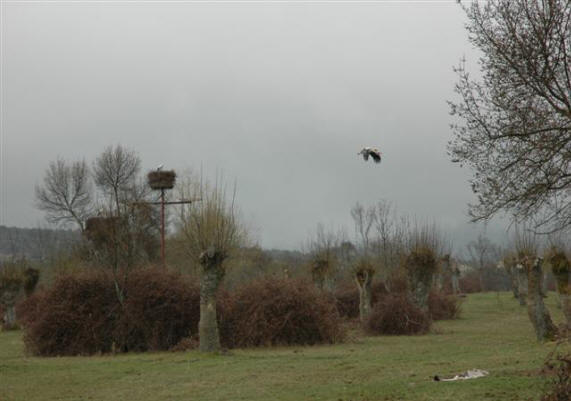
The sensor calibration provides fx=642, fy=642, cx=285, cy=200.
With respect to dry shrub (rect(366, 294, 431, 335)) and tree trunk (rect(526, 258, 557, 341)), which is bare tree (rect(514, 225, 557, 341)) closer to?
tree trunk (rect(526, 258, 557, 341))

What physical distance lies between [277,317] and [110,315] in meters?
5.79

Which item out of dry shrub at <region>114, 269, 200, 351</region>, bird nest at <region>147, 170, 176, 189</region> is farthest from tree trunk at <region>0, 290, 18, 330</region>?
dry shrub at <region>114, 269, 200, 351</region>

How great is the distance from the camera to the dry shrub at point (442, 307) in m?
33.6

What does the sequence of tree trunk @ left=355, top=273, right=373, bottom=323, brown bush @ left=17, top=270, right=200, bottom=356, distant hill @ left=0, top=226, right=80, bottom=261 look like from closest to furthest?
brown bush @ left=17, top=270, right=200, bottom=356 < tree trunk @ left=355, top=273, right=373, bottom=323 < distant hill @ left=0, top=226, right=80, bottom=261

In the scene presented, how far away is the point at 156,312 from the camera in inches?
866

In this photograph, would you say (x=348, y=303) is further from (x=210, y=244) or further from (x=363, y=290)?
(x=210, y=244)

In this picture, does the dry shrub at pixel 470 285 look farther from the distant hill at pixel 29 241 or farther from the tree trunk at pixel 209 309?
the tree trunk at pixel 209 309

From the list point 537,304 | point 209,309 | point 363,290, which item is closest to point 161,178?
point 363,290

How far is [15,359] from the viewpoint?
20266 millimetres

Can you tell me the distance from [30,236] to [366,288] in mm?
55669

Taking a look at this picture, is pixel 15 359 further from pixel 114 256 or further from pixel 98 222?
pixel 98 222

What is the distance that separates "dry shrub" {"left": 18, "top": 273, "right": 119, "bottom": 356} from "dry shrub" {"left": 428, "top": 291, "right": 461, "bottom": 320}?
697 inches

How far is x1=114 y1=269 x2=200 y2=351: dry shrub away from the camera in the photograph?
21844 mm

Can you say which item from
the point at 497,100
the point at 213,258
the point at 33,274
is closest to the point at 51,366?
the point at 213,258
